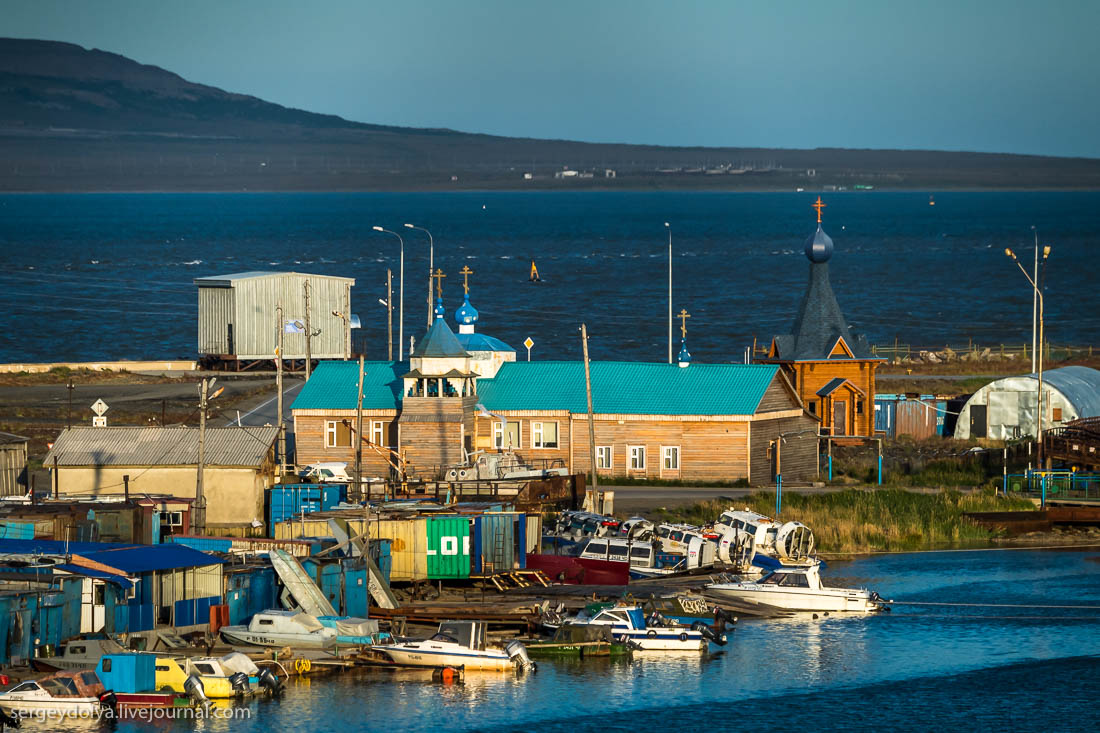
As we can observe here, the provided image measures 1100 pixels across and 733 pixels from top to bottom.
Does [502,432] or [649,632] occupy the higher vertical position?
[502,432]

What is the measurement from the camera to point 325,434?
60500 millimetres

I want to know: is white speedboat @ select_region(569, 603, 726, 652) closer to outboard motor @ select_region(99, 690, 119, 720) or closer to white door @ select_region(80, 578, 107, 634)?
white door @ select_region(80, 578, 107, 634)

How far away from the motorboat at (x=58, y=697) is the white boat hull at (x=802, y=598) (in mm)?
15891

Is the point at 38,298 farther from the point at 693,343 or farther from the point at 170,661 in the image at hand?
the point at 170,661

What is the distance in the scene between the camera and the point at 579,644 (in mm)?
39719

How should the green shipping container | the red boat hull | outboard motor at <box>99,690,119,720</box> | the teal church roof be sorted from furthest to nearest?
the teal church roof → the red boat hull → the green shipping container → outboard motor at <box>99,690,119,720</box>

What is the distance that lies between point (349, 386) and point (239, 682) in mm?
26588

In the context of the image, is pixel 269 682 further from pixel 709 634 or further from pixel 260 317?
pixel 260 317

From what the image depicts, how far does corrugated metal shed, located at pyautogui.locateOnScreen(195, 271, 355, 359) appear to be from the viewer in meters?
88.8

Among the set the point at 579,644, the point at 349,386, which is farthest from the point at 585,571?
the point at 349,386

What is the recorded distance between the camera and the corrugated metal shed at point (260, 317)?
88.8 m

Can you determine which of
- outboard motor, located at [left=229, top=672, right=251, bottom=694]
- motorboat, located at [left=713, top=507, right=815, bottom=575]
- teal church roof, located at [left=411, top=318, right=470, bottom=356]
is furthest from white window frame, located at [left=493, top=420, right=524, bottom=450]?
outboard motor, located at [left=229, top=672, right=251, bottom=694]

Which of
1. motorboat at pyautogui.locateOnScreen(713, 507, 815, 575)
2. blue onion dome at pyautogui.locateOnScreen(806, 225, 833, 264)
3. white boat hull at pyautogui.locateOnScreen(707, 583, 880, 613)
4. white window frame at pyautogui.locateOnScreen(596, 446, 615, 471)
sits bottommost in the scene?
white boat hull at pyautogui.locateOnScreen(707, 583, 880, 613)

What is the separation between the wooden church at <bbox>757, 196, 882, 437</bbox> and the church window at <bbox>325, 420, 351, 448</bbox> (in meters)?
15.0
